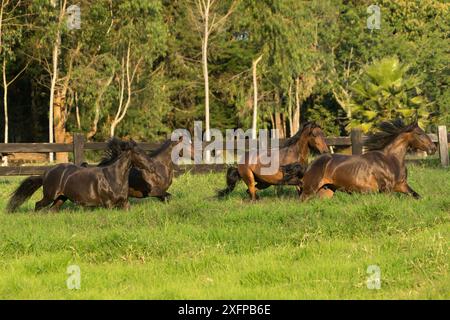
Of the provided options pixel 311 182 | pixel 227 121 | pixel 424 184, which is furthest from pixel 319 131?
pixel 227 121

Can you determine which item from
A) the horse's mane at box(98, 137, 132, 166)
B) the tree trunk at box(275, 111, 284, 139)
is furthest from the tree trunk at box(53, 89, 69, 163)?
the horse's mane at box(98, 137, 132, 166)

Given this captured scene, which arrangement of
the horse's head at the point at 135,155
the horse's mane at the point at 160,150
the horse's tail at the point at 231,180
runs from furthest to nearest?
the horse's mane at the point at 160,150 → the horse's tail at the point at 231,180 → the horse's head at the point at 135,155

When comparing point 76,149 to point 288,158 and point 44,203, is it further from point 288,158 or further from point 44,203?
point 288,158

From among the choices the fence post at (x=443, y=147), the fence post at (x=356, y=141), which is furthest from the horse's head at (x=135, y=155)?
the fence post at (x=443, y=147)

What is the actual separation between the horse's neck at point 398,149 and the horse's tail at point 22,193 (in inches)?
245

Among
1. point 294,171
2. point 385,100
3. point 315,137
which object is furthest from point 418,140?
point 385,100

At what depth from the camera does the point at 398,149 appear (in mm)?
13805

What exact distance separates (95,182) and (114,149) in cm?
88

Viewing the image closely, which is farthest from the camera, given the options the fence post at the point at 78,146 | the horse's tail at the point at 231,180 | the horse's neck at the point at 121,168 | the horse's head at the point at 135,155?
the fence post at the point at 78,146

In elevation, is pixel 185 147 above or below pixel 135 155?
above

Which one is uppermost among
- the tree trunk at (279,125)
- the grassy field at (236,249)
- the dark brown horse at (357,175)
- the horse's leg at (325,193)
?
the tree trunk at (279,125)

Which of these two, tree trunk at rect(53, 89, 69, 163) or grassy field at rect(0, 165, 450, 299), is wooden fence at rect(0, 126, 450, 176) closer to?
grassy field at rect(0, 165, 450, 299)

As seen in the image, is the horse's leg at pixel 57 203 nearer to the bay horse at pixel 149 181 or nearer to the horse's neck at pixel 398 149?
the bay horse at pixel 149 181

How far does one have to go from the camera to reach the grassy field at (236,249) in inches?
312
